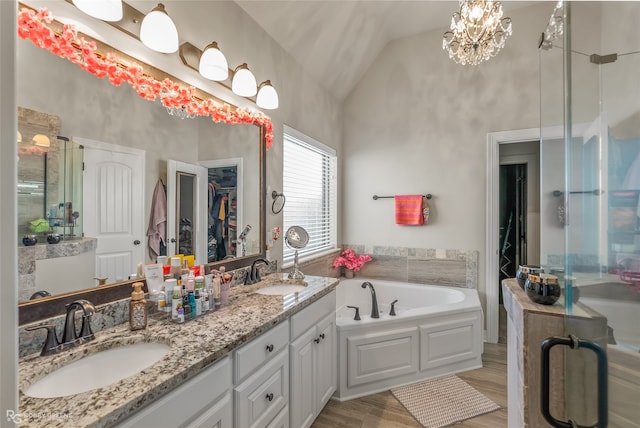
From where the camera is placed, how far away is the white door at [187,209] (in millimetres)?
1569

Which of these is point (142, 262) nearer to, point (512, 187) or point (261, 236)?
point (261, 236)

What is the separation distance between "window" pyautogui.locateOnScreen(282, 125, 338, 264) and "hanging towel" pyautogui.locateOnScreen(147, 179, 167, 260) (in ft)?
4.14

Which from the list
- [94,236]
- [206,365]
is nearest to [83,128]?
[94,236]

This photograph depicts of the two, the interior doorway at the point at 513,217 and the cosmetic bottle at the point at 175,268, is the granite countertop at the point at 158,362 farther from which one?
the interior doorway at the point at 513,217

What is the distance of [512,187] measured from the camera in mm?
4520

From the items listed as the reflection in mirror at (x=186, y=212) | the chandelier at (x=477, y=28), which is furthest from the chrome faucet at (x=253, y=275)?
the chandelier at (x=477, y=28)

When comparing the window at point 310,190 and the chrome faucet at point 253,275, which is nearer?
the chrome faucet at point 253,275

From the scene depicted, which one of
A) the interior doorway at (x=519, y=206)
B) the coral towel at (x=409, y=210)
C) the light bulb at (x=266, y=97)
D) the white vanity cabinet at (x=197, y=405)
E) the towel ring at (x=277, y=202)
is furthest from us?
the interior doorway at (x=519, y=206)

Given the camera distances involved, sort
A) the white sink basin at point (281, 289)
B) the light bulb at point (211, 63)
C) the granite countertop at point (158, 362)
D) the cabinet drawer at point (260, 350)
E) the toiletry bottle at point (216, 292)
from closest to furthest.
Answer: the granite countertop at point (158, 362) → the cabinet drawer at point (260, 350) → the toiletry bottle at point (216, 292) → the light bulb at point (211, 63) → the white sink basin at point (281, 289)

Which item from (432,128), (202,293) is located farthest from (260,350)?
(432,128)

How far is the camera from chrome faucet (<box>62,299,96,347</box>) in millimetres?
1045

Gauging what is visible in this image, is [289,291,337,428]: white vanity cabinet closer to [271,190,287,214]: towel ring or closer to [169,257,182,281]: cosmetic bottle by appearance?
[169,257,182,281]: cosmetic bottle

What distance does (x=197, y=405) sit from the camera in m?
0.97

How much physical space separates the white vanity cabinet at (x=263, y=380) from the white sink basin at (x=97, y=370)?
1.02ft
